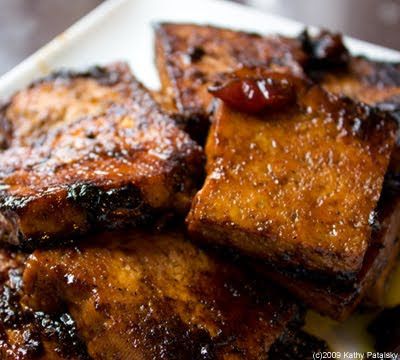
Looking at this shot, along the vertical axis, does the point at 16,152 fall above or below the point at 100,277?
above


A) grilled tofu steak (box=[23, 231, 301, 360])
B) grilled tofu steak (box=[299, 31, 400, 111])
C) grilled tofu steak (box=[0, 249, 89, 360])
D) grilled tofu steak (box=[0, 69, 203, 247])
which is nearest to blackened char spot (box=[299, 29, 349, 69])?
grilled tofu steak (box=[299, 31, 400, 111])

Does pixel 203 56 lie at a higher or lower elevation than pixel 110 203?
higher

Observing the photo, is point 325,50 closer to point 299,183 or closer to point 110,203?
point 299,183

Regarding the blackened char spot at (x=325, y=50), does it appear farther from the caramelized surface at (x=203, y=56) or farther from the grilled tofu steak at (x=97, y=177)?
the grilled tofu steak at (x=97, y=177)

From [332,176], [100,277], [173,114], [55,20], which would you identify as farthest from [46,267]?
[55,20]

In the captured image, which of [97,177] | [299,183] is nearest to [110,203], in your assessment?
[97,177]

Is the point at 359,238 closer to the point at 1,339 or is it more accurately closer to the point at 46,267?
the point at 46,267
